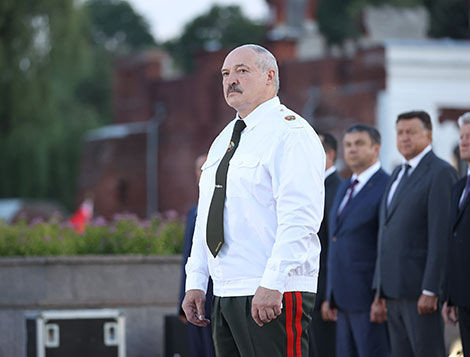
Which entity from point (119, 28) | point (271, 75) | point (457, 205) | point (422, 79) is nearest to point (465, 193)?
point (457, 205)

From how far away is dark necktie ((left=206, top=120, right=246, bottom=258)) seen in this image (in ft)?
14.7

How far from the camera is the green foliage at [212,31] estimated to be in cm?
5972

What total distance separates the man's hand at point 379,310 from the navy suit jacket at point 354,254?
0.16 metres

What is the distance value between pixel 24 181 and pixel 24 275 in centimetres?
2639

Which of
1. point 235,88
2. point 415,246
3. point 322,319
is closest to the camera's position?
point 235,88

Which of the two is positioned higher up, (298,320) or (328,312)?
(298,320)

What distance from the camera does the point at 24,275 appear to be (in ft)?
30.6

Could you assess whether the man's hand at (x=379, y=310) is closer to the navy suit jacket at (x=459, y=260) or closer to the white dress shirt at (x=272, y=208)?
the navy suit jacket at (x=459, y=260)

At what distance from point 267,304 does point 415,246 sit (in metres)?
2.70

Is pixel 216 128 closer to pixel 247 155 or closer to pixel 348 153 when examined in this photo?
pixel 348 153

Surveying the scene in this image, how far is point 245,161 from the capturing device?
4.48 metres

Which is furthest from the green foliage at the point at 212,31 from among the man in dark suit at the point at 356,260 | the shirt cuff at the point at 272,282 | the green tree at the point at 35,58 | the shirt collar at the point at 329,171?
the shirt cuff at the point at 272,282

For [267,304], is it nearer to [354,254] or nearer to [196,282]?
[196,282]

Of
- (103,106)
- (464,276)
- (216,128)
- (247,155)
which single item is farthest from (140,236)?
(103,106)
